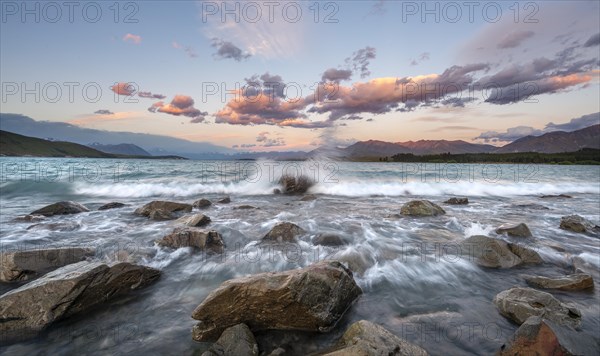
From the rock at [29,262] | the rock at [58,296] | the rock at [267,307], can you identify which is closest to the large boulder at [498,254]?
the rock at [267,307]

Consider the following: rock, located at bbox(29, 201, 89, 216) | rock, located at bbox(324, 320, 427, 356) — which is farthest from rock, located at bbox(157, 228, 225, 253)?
rock, located at bbox(29, 201, 89, 216)

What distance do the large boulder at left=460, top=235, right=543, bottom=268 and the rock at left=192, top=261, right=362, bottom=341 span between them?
5368 millimetres

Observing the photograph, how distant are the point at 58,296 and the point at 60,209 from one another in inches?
473

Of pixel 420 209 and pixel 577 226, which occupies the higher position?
pixel 420 209

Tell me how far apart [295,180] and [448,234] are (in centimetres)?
1509

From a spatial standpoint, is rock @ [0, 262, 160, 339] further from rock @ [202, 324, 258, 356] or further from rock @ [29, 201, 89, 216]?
rock @ [29, 201, 89, 216]

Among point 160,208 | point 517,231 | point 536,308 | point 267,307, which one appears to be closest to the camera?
point 267,307

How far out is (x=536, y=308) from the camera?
4980 millimetres

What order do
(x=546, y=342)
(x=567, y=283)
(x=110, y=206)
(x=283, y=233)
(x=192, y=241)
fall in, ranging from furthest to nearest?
(x=110, y=206)
(x=283, y=233)
(x=192, y=241)
(x=567, y=283)
(x=546, y=342)

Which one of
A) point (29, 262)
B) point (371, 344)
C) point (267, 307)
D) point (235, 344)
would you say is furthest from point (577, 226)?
point (29, 262)

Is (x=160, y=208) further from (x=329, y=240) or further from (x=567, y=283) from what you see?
(x=567, y=283)

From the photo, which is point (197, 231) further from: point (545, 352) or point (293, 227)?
point (545, 352)

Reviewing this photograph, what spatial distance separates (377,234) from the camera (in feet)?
35.6

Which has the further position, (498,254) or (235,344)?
(498,254)
